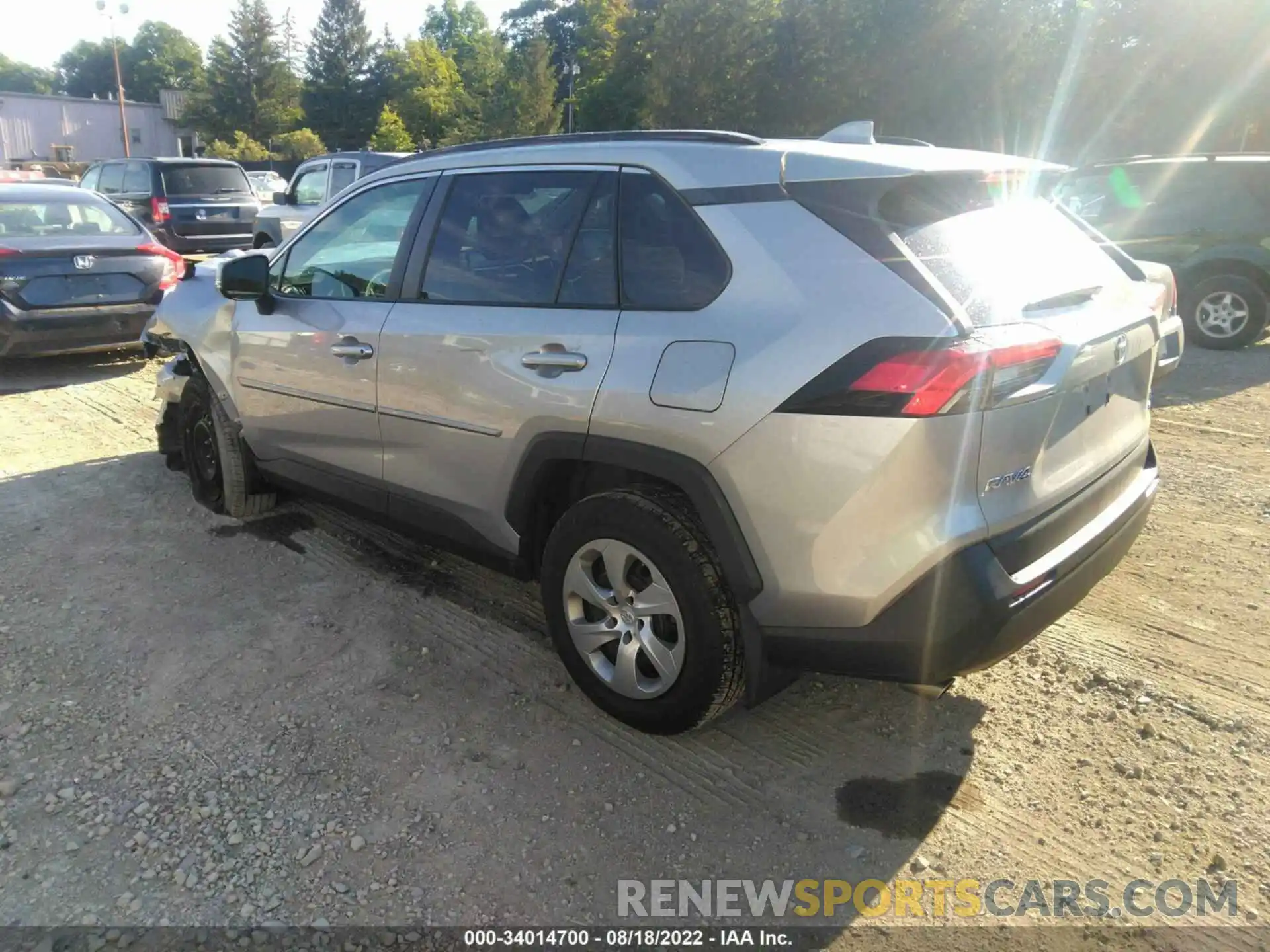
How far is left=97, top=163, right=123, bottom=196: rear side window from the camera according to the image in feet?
44.8

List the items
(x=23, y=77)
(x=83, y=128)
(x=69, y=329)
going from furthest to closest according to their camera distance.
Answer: (x=23, y=77) → (x=83, y=128) → (x=69, y=329)

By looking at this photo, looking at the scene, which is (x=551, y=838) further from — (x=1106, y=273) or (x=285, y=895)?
(x=1106, y=273)

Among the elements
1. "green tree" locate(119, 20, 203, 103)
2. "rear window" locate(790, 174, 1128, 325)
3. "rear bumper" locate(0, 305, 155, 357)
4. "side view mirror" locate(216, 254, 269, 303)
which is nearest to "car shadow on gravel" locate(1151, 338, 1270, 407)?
"rear window" locate(790, 174, 1128, 325)

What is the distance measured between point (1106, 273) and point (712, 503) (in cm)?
148

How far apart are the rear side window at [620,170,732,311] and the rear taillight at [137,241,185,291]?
6.66 meters

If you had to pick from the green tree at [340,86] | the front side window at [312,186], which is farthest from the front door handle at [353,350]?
the green tree at [340,86]

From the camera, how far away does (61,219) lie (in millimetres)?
8273

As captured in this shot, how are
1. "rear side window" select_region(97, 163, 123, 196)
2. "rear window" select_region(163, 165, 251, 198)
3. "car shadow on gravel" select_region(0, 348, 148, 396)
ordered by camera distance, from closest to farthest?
"car shadow on gravel" select_region(0, 348, 148, 396) → "rear window" select_region(163, 165, 251, 198) → "rear side window" select_region(97, 163, 123, 196)

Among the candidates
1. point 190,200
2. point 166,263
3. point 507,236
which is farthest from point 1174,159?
point 190,200

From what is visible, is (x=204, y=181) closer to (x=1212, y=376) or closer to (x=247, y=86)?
(x=1212, y=376)

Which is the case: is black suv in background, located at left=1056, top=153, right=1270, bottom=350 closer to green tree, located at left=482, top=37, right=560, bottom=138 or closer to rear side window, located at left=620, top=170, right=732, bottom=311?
rear side window, located at left=620, top=170, right=732, bottom=311

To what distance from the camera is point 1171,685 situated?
3105 millimetres

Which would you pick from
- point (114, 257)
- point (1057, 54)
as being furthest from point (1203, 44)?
point (114, 257)

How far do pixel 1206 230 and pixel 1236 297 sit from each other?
0.68m
